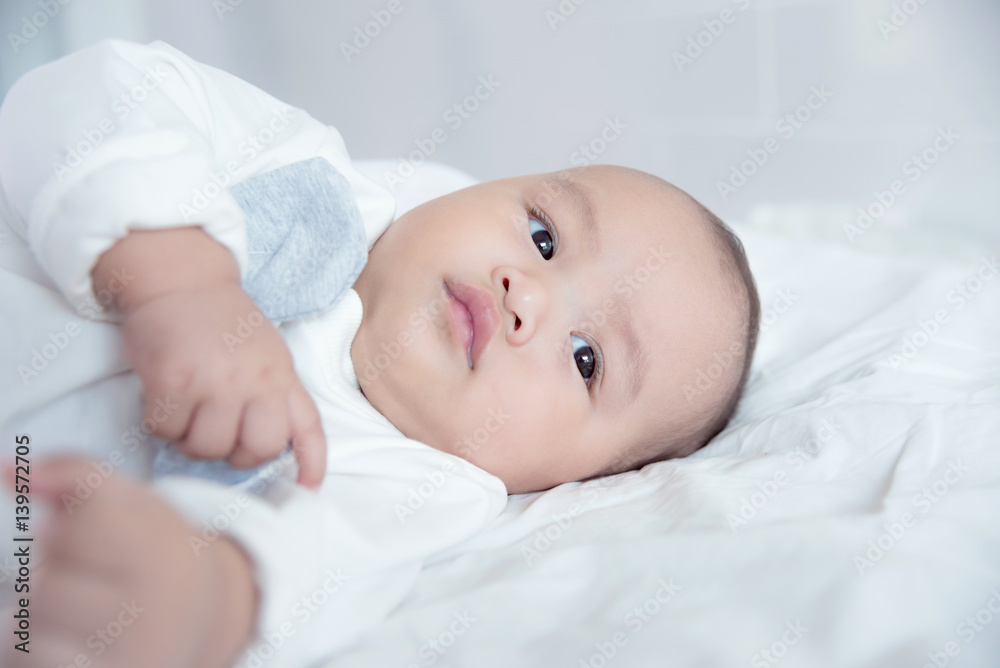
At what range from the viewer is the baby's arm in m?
0.58

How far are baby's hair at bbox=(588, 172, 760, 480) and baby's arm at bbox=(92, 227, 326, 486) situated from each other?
59 centimetres

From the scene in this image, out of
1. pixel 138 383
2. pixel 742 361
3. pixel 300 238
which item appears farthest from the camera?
pixel 742 361

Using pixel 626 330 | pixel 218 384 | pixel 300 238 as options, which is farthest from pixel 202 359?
pixel 626 330

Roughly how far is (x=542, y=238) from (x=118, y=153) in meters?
0.54

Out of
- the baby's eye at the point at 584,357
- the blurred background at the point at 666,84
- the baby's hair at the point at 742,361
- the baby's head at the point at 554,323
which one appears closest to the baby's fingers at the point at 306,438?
the baby's head at the point at 554,323

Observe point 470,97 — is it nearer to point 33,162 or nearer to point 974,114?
point 974,114

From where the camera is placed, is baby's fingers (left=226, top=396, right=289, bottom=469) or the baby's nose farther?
the baby's nose

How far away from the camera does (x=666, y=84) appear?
178 centimetres

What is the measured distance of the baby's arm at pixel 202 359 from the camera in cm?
58

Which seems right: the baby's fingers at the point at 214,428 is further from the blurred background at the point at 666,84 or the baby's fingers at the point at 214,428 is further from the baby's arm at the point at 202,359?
the blurred background at the point at 666,84

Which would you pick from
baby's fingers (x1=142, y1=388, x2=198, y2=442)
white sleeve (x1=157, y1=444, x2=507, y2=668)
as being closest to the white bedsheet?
white sleeve (x1=157, y1=444, x2=507, y2=668)

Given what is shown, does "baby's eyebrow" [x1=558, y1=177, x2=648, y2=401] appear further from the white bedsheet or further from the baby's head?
the white bedsheet

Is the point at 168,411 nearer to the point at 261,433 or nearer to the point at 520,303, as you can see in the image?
the point at 261,433

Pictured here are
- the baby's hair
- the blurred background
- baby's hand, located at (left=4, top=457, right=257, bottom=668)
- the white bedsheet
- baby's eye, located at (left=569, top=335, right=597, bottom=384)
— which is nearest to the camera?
baby's hand, located at (left=4, top=457, right=257, bottom=668)
